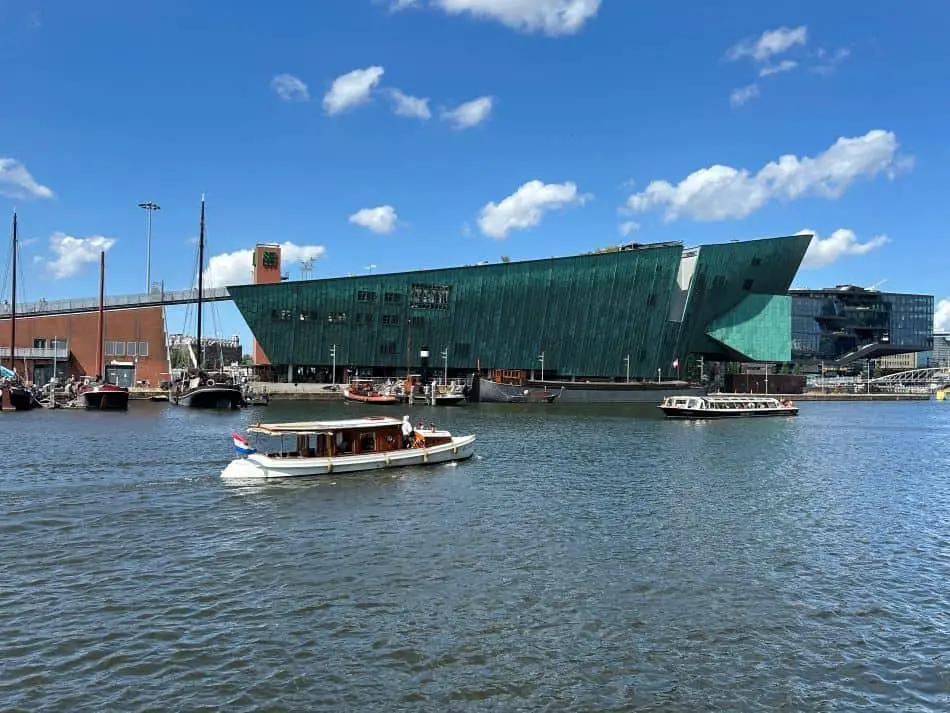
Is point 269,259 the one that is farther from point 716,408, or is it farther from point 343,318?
point 716,408

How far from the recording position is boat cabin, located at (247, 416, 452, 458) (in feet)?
104

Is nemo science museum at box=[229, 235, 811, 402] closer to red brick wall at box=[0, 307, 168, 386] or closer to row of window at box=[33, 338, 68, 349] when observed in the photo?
red brick wall at box=[0, 307, 168, 386]

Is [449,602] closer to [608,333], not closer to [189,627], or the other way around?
[189,627]

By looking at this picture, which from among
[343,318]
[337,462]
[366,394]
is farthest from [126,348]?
[337,462]

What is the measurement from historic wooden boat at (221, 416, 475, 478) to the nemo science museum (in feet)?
212

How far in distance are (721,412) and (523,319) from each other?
123ft

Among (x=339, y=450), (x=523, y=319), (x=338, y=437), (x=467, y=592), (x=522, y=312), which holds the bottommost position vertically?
(x=467, y=592)

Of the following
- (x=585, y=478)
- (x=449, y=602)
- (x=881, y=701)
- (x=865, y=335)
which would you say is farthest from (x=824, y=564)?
(x=865, y=335)

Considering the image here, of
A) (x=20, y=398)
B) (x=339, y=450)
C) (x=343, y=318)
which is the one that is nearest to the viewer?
(x=339, y=450)

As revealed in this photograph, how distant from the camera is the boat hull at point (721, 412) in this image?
78438mm

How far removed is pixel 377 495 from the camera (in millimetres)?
27688

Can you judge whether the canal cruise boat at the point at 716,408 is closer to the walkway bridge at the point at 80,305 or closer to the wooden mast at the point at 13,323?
the walkway bridge at the point at 80,305

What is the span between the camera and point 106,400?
75.1m

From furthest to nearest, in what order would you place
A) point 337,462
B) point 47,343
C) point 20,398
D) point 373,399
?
point 47,343, point 373,399, point 20,398, point 337,462
